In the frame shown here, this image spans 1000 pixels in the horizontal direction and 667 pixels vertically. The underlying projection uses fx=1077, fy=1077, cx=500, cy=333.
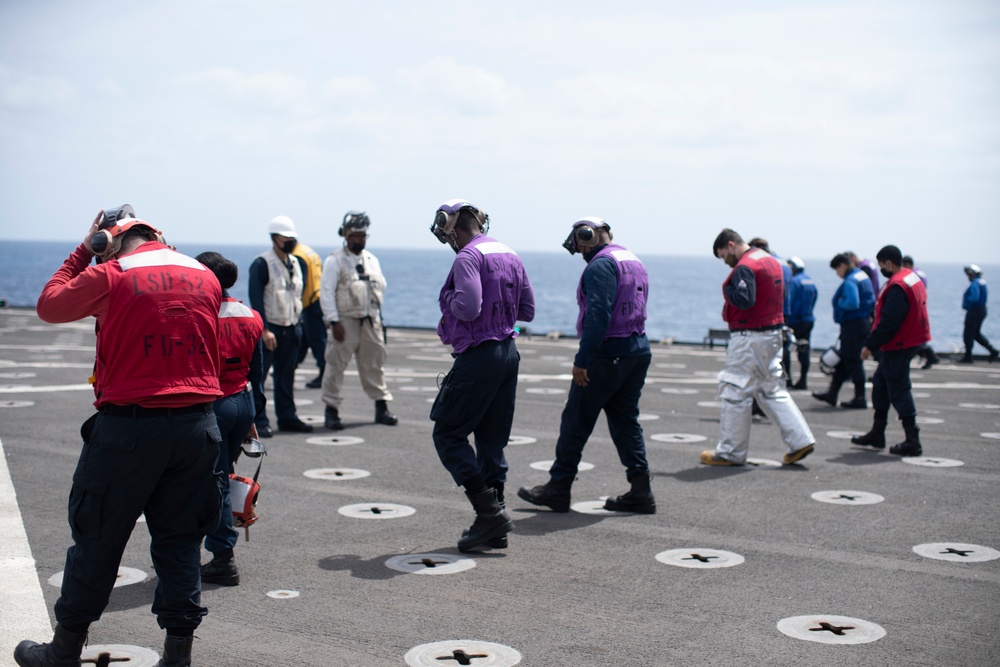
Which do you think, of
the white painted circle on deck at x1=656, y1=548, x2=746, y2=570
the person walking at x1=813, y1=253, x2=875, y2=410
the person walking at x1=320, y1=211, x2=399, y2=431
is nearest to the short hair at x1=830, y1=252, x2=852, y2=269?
the person walking at x1=813, y1=253, x2=875, y2=410

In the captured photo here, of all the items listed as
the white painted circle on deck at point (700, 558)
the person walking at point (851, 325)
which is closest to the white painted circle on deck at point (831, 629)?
the white painted circle on deck at point (700, 558)

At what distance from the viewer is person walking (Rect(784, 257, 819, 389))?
1462 cm

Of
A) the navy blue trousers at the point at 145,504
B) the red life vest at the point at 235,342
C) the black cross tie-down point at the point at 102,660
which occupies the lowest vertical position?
the black cross tie-down point at the point at 102,660

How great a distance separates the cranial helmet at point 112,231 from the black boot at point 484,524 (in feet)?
8.66

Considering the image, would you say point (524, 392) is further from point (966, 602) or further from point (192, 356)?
point (192, 356)

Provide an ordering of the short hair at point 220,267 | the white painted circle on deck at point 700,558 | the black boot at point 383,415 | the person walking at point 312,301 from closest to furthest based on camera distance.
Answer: the short hair at point 220,267 → the white painted circle on deck at point 700,558 → the black boot at point 383,415 → the person walking at point 312,301

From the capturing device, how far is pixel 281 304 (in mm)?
10469

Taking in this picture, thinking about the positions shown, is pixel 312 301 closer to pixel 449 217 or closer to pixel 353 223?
pixel 353 223

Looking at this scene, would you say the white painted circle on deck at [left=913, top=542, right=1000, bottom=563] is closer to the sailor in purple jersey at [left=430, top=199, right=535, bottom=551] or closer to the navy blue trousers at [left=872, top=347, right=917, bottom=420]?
the sailor in purple jersey at [left=430, top=199, right=535, bottom=551]

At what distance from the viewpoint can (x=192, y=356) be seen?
4.13 m

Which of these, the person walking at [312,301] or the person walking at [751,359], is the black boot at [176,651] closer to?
the person walking at [751,359]

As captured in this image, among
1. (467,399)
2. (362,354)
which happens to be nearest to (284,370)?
(362,354)

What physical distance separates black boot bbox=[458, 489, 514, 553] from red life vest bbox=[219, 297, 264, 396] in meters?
1.58

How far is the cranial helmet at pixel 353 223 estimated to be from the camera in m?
10.8
